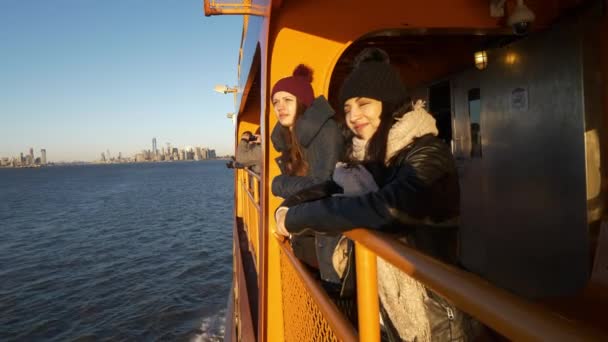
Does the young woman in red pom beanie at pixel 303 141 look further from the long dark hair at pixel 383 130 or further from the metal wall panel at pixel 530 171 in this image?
the metal wall panel at pixel 530 171

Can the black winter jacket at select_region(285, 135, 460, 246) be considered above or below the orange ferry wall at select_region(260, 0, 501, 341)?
below

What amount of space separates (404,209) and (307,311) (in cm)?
81

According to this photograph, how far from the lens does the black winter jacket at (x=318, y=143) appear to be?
2.41 m

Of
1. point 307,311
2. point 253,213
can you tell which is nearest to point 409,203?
point 307,311

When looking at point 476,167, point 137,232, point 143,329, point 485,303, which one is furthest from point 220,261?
point 485,303

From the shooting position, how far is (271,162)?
10.0ft

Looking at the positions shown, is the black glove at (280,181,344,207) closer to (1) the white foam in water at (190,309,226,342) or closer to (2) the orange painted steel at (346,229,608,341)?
(2) the orange painted steel at (346,229,608,341)

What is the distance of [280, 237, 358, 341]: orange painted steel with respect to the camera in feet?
4.22

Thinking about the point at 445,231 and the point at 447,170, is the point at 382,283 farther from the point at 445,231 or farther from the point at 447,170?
the point at 447,170

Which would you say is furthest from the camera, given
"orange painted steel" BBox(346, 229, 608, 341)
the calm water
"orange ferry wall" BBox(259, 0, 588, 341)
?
the calm water

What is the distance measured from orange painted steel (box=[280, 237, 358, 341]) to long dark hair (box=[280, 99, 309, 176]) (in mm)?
603

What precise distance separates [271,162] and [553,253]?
3.03 meters

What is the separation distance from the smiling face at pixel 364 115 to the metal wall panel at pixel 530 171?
2.56m

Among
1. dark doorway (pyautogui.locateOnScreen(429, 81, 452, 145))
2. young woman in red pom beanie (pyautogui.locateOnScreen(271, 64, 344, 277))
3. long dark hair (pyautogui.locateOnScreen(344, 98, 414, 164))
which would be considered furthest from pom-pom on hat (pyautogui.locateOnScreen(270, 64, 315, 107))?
dark doorway (pyautogui.locateOnScreen(429, 81, 452, 145))
